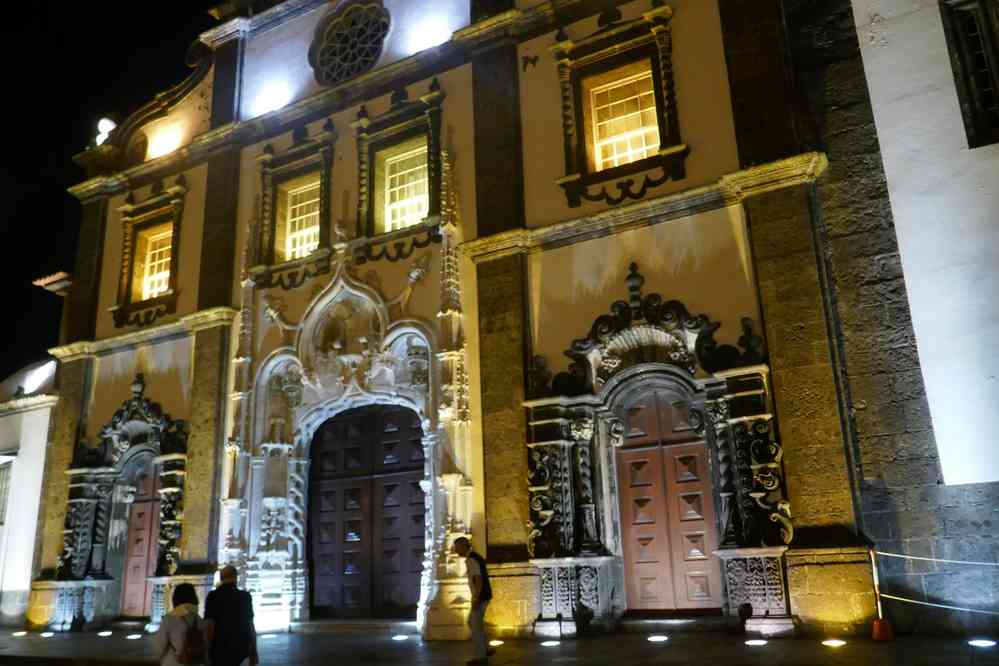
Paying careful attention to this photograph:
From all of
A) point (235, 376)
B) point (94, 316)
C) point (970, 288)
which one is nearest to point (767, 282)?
point (970, 288)

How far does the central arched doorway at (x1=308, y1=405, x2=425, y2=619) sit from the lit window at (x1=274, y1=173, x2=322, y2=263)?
136 inches

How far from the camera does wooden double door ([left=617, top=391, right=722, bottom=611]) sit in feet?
36.8

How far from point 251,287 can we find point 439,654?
8447mm

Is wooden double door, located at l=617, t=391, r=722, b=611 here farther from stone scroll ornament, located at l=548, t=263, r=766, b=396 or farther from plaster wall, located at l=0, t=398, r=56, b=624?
plaster wall, located at l=0, t=398, r=56, b=624

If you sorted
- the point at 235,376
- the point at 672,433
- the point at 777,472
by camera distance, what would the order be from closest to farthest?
the point at 777,472
the point at 672,433
the point at 235,376

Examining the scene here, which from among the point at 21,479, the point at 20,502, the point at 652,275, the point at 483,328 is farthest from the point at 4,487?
the point at 652,275

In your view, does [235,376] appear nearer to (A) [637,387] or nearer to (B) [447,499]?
(B) [447,499]

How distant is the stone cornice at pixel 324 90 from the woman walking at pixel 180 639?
11.0 metres

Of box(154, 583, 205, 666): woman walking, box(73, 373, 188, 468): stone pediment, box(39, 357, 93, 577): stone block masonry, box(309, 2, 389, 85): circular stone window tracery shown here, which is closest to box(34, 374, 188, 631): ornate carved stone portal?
box(73, 373, 188, 468): stone pediment

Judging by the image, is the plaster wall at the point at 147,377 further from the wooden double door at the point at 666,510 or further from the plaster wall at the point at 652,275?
the wooden double door at the point at 666,510

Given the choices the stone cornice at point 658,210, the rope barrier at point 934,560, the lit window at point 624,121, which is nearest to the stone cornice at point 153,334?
the stone cornice at point 658,210

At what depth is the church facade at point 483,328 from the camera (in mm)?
10859

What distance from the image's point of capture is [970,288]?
10.0 metres

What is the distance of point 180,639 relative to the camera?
19.3 feet
